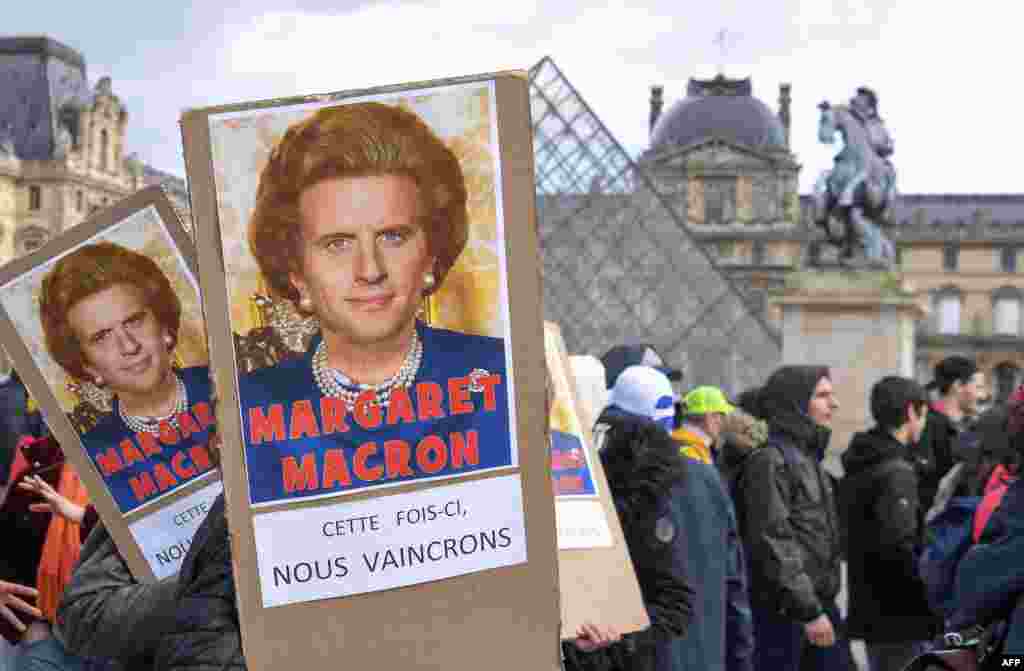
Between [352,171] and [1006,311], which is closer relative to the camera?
[352,171]

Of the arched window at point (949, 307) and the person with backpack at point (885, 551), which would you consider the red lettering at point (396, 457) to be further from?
the arched window at point (949, 307)

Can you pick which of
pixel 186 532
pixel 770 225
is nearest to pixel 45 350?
pixel 186 532

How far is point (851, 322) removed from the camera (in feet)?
59.4

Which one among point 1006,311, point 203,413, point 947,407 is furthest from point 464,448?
point 1006,311

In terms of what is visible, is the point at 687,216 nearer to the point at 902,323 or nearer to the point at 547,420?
the point at 902,323

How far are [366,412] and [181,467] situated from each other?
0.83 m

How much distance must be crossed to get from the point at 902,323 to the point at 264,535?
1640cm

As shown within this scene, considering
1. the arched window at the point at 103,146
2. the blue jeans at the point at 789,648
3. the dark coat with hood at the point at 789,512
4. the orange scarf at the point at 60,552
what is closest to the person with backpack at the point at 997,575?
the orange scarf at the point at 60,552

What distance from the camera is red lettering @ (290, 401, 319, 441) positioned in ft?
7.22

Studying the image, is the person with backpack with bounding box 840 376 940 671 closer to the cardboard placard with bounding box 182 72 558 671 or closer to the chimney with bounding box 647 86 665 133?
the cardboard placard with bounding box 182 72 558 671

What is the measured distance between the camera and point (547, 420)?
228 cm

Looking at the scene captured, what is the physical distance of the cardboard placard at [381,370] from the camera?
7.20 feet

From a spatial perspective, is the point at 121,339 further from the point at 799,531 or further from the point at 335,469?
the point at 799,531

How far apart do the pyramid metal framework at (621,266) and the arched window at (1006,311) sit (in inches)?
2586
